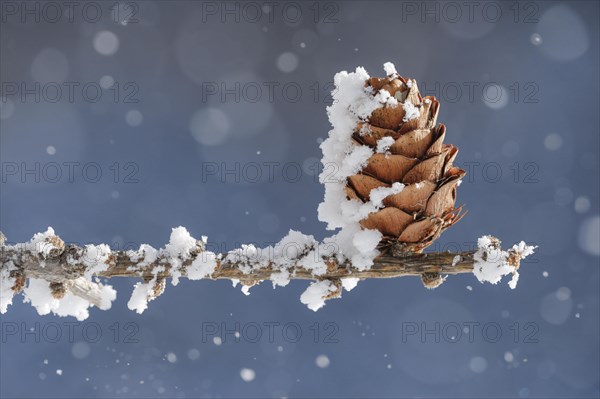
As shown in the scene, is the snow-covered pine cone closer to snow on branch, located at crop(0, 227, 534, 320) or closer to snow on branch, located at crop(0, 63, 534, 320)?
snow on branch, located at crop(0, 63, 534, 320)

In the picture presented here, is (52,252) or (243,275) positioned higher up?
(52,252)

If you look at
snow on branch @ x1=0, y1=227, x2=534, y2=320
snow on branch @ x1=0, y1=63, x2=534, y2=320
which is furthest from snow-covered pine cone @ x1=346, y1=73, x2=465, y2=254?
snow on branch @ x1=0, y1=227, x2=534, y2=320

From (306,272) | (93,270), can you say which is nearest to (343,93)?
(306,272)

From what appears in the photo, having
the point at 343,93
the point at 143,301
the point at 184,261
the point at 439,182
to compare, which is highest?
the point at 343,93

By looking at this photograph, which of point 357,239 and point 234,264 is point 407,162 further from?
point 234,264

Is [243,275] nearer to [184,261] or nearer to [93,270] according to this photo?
[184,261]

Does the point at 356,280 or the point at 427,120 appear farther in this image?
the point at 356,280

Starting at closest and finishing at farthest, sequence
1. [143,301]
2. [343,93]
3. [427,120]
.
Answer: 1. [427,120]
2. [343,93]
3. [143,301]

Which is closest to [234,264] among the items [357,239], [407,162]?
[357,239]
